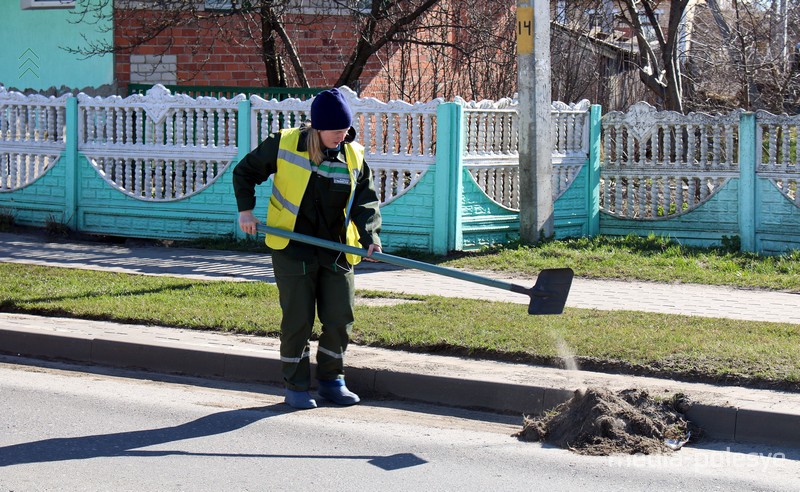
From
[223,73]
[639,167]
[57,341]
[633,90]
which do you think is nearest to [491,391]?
[57,341]

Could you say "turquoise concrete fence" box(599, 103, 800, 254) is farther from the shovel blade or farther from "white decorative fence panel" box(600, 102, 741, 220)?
the shovel blade

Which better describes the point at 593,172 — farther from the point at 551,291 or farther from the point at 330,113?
the point at 330,113

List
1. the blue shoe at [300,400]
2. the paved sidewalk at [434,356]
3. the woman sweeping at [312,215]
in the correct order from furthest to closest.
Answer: the blue shoe at [300,400]
the woman sweeping at [312,215]
the paved sidewalk at [434,356]

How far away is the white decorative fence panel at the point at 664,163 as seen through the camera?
463 inches

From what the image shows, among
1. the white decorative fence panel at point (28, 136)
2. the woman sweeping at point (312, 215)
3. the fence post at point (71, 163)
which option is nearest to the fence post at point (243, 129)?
the fence post at point (71, 163)

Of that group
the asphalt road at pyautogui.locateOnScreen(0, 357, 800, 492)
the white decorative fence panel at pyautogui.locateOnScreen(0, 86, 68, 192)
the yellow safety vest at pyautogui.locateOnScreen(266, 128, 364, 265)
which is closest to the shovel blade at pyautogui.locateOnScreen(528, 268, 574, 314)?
the asphalt road at pyautogui.locateOnScreen(0, 357, 800, 492)

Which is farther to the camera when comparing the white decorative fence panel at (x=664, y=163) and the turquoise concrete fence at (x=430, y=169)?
the white decorative fence panel at (x=664, y=163)

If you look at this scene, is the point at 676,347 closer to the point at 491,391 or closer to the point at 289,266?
the point at 491,391

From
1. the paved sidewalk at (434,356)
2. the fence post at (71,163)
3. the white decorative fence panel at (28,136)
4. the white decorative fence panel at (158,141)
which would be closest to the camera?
the paved sidewalk at (434,356)

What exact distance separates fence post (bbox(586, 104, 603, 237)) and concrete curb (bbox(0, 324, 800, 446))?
6.18 meters

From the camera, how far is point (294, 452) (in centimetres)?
554

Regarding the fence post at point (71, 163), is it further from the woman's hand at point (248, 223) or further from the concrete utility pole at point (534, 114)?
the woman's hand at point (248, 223)

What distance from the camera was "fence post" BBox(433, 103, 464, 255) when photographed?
1116 centimetres

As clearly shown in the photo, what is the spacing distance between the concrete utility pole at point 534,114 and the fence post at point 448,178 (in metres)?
0.81
